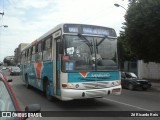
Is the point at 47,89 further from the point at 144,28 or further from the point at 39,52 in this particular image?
the point at 144,28

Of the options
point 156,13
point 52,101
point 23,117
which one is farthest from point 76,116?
point 156,13

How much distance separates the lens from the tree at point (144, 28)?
2044 cm

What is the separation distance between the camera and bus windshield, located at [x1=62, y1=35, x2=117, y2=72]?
10.8 m

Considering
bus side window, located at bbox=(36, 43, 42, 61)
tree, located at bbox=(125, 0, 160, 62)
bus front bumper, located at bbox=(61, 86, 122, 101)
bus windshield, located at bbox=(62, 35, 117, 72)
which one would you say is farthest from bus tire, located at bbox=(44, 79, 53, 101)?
tree, located at bbox=(125, 0, 160, 62)

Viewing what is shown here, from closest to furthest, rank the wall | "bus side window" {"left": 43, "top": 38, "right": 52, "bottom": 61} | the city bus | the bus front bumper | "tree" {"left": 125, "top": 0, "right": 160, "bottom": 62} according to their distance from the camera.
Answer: the bus front bumper < the city bus < "bus side window" {"left": 43, "top": 38, "right": 52, "bottom": 61} < "tree" {"left": 125, "top": 0, "right": 160, "bottom": 62} < the wall

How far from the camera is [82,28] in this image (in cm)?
1151

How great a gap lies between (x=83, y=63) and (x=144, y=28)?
11219 mm

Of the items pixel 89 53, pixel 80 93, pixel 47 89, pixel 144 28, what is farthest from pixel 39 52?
pixel 144 28

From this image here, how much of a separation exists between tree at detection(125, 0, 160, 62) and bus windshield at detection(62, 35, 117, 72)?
381 inches

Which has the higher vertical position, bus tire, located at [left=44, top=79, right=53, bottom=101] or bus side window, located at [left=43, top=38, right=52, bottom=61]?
bus side window, located at [left=43, top=38, right=52, bottom=61]

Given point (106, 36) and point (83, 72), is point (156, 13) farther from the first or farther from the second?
point (83, 72)

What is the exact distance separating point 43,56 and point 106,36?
388 cm

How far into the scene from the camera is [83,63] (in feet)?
36.0

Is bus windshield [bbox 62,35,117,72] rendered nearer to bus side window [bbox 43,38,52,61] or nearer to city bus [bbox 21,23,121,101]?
city bus [bbox 21,23,121,101]
